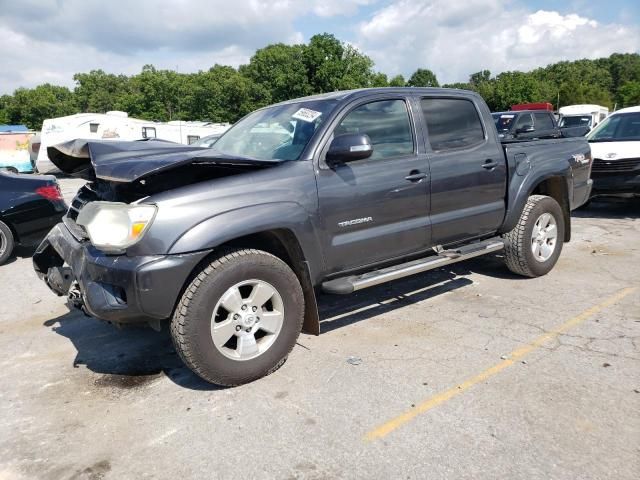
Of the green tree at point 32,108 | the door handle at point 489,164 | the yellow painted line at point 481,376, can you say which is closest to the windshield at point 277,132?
the door handle at point 489,164

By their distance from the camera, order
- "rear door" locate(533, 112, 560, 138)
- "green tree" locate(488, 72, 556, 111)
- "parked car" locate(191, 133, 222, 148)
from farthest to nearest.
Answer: "green tree" locate(488, 72, 556, 111) < "rear door" locate(533, 112, 560, 138) < "parked car" locate(191, 133, 222, 148)

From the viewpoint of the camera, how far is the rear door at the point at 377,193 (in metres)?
3.68

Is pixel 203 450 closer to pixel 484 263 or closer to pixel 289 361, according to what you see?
pixel 289 361

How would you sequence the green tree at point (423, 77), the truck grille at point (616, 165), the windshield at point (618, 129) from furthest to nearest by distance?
the green tree at point (423, 77) → the windshield at point (618, 129) → the truck grille at point (616, 165)

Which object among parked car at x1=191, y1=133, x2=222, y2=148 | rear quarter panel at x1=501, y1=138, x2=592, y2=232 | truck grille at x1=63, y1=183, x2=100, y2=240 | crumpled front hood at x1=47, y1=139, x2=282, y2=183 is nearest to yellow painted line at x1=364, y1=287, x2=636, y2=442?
rear quarter panel at x1=501, y1=138, x2=592, y2=232

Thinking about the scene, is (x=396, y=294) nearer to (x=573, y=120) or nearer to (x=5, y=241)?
(x=5, y=241)

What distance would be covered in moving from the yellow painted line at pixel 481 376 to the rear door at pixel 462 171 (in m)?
1.10

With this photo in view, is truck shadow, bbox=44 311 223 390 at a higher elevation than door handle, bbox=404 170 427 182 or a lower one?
lower

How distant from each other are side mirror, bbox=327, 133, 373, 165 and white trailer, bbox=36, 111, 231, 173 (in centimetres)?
2185

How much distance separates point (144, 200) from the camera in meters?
3.02

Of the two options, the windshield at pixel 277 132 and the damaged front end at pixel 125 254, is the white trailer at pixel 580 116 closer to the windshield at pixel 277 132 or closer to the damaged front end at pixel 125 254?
the windshield at pixel 277 132

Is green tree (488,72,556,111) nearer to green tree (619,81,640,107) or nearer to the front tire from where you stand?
green tree (619,81,640,107)

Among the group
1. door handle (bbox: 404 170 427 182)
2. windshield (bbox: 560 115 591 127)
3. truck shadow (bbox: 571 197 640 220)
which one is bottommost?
truck shadow (bbox: 571 197 640 220)

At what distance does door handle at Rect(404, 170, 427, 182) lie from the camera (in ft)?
13.4
